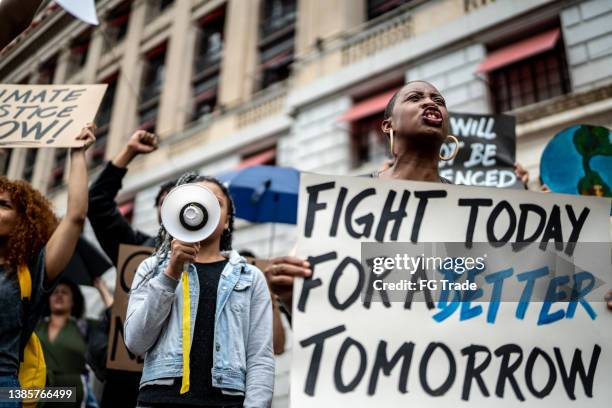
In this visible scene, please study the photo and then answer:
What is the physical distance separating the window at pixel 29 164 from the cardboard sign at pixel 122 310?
861mm

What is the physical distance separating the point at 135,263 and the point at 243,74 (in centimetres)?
1060

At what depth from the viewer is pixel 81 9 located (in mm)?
3359

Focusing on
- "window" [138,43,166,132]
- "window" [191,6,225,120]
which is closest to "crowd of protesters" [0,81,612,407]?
"window" [138,43,166,132]

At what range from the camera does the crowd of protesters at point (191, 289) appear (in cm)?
185

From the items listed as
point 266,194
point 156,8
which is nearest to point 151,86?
point 156,8

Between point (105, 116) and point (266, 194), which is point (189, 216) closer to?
point (266, 194)

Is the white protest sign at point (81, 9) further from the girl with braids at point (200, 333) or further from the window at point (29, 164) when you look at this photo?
the girl with braids at point (200, 333)

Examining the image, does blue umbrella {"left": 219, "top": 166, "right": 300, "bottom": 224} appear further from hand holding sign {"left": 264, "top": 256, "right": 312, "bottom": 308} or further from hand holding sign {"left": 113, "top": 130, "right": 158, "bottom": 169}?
hand holding sign {"left": 264, "top": 256, "right": 312, "bottom": 308}

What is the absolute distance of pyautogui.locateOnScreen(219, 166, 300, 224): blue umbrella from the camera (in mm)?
6203

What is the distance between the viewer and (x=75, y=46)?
500 centimetres

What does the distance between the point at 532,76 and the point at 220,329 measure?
7954 millimetres

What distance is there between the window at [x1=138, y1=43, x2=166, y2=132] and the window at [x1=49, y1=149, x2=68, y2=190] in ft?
22.8

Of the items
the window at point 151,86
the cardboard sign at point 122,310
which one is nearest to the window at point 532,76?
the window at point 151,86

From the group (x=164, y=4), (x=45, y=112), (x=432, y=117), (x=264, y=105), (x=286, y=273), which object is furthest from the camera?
(x=264, y=105)
